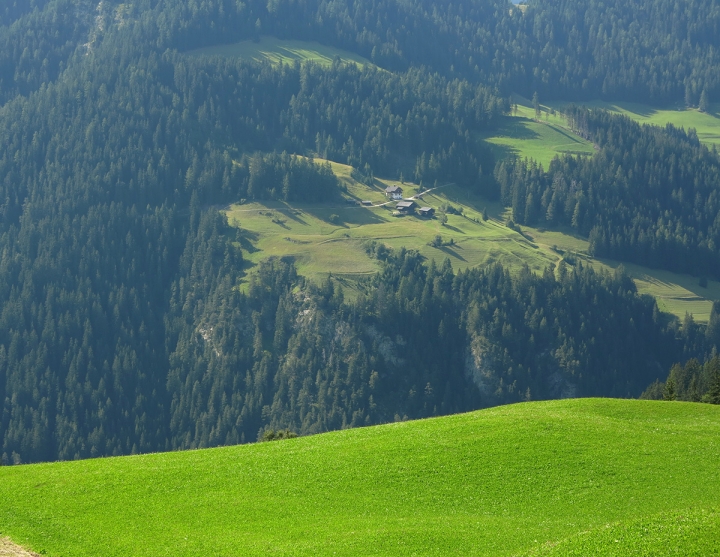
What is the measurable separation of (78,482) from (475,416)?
91.3 feet

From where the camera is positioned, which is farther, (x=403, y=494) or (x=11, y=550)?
(x=403, y=494)

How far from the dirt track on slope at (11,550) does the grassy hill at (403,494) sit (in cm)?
62

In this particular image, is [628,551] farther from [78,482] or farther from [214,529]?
[78,482]

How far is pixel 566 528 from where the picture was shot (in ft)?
158

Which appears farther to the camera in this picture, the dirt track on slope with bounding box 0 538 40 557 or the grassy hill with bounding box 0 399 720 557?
the grassy hill with bounding box 0 399 720 557

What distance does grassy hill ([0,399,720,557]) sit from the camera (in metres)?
45.6

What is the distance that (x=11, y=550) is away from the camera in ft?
147

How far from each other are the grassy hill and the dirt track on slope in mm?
618

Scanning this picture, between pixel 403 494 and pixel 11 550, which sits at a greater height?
pixel 403 494

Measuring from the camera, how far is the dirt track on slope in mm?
44219

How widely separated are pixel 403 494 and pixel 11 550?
21241 mm

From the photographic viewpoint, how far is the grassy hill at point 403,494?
149ft

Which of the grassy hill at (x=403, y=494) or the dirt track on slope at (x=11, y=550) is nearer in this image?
the dirt track on slope at (x=11, y=550)

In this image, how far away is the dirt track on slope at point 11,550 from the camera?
1741 inches
